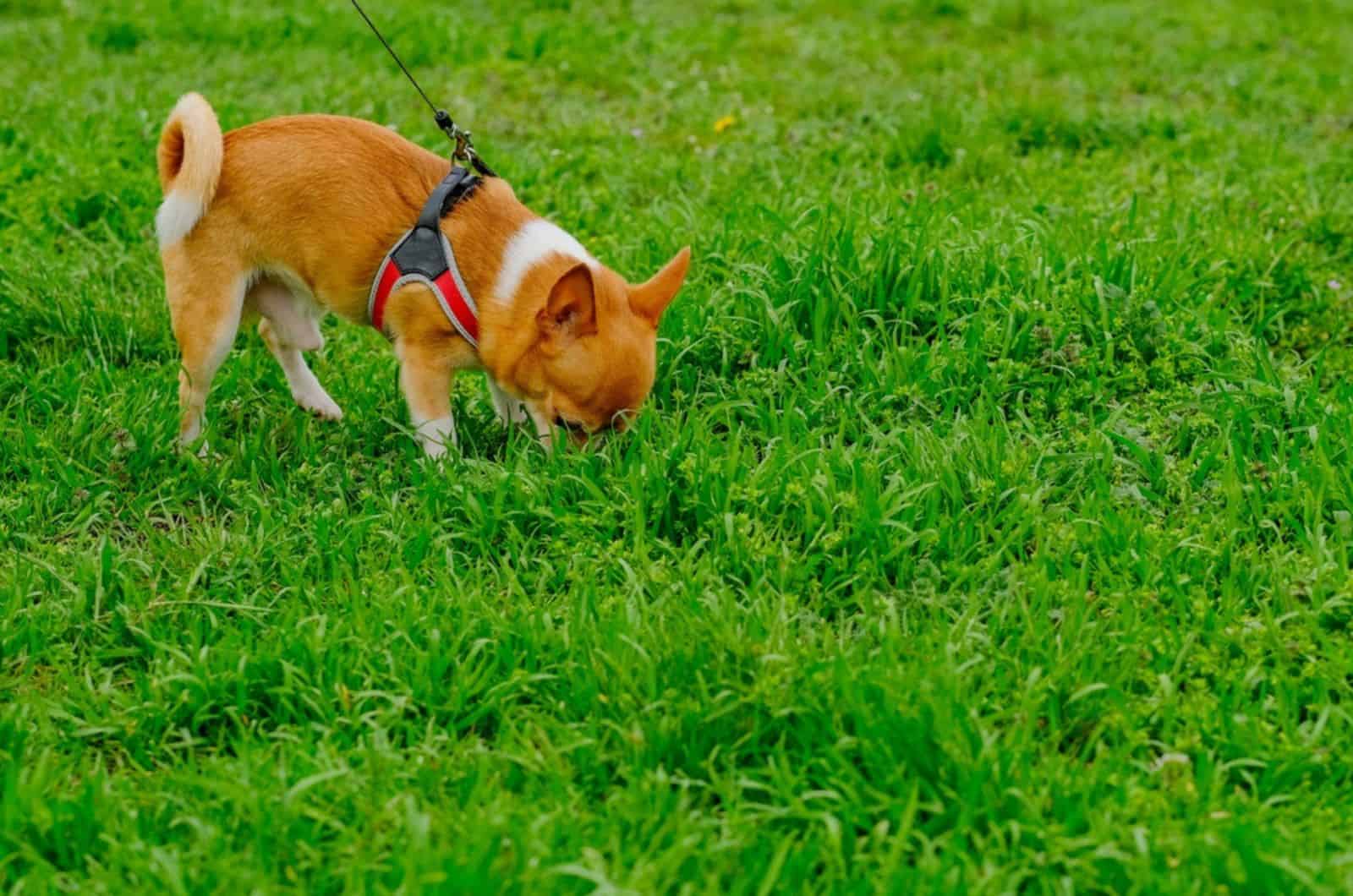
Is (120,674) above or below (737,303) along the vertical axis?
below

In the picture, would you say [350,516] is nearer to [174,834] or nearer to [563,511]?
[563,511]

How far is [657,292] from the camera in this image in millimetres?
4289

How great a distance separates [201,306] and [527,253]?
3.40 feet

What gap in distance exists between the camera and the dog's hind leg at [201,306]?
446cm

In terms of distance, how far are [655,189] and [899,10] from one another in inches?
171

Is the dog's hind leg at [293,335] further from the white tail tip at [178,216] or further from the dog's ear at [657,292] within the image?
the dog's ear at [657,292]

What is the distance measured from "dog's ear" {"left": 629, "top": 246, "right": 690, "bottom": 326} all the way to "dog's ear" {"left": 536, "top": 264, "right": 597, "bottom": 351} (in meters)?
0.20

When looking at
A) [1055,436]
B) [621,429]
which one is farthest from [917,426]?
[621,429]

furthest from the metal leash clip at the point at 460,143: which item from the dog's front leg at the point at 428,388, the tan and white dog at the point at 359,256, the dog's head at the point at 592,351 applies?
the dog's front leg at the point at 428,388

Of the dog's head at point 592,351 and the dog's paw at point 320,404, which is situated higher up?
the dog's head at point 592,351

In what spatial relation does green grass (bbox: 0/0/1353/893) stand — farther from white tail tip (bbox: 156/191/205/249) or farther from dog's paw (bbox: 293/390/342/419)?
white tail tip (bbox: 156/191/205/249)

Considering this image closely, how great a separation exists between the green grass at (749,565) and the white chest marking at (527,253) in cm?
49

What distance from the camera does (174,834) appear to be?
2.89m

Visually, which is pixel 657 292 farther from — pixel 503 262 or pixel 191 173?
pixel 191 173
